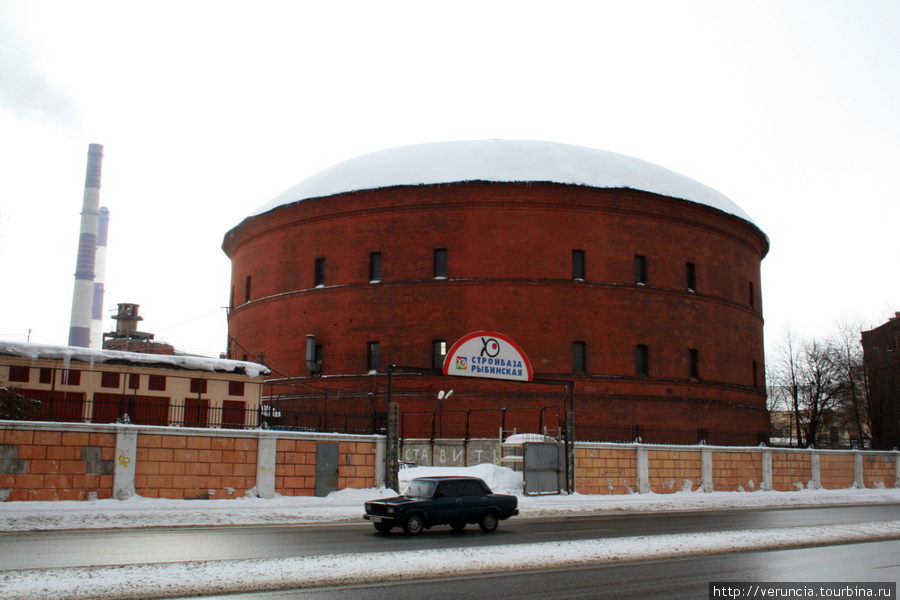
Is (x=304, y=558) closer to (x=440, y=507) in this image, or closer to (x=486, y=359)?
(x=440, y=507)

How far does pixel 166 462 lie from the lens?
19797 millimetres

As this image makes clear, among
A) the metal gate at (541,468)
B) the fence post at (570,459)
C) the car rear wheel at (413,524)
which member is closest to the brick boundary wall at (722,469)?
the fence post at (570,459)

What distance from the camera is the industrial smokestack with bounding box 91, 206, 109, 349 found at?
113 m

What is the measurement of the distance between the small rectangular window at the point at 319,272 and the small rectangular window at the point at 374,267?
8.90ft

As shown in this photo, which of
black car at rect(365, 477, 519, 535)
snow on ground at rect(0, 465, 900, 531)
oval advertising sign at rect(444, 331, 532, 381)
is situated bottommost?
snow on ground at rect(0, 465, 900, 531)

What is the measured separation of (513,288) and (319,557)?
24.8 m

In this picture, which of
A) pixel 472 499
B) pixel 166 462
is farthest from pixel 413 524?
pixel 166 462

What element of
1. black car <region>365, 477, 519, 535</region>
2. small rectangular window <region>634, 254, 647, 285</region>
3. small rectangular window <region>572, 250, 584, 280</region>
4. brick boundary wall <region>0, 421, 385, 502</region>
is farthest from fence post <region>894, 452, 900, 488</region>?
black car <region>365, 477, 519, 535</region>

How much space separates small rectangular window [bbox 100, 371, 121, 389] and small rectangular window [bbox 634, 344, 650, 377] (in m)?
21.4

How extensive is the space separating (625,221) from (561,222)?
319 centimetres

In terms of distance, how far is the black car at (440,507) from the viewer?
15.1m

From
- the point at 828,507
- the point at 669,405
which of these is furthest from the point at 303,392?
the point at 828,507

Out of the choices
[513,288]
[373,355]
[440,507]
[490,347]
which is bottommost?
[440,507]

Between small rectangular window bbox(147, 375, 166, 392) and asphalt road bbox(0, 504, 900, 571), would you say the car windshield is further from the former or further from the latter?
small rectangular window bbox(147, 375, 166, 392)
